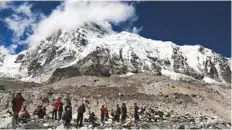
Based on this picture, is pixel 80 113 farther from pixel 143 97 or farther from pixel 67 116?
pixel 143 97

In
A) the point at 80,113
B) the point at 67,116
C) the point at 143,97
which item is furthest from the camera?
the point at 143,97

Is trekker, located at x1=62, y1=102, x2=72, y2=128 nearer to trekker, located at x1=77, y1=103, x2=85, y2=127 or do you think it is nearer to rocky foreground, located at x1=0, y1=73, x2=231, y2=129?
trekker, located at x1=77, y1=103, x2=85, y2=127

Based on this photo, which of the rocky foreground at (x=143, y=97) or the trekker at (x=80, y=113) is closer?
the trekker at (x=80, y=113)

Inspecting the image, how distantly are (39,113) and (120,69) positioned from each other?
399 feet

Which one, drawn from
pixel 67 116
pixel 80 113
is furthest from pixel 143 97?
pixel 67 116

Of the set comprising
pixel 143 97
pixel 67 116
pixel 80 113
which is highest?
pixel 143 97

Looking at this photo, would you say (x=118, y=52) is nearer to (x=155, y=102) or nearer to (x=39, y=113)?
(x=155, y=102)

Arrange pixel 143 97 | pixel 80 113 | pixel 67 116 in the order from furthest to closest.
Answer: pixel 143 97 < pixel 80 113 < pixel 67 116

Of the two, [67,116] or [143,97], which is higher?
[143,97]

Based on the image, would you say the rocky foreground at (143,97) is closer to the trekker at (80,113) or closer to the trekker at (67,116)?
the trekker at (80,113)

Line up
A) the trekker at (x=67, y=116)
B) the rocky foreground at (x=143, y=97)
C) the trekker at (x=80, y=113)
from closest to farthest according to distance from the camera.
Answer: the trekker at (x=67, y=116) < the trekker at (x=80, y=113) < the rocky foreground at (x=143, y=97)

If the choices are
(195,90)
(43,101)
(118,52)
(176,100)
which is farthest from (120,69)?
(43,101)

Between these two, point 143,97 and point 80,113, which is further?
point 143,97

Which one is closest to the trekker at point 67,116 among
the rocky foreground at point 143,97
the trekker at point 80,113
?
the trekker at point 80,113
